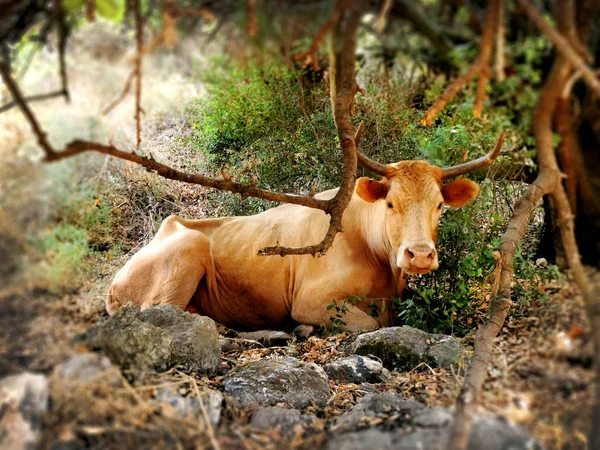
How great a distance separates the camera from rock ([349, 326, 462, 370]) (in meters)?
3.99

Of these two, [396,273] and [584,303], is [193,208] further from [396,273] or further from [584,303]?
[584,303]

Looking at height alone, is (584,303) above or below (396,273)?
above

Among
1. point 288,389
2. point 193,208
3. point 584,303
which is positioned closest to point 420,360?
point 288,389

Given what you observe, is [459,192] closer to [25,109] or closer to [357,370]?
[357,370]

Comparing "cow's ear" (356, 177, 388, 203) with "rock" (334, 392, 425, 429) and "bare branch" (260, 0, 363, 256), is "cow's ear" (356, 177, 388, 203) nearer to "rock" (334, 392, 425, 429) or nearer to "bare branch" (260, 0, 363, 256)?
"bare branch" (260, 0, 363, 256)

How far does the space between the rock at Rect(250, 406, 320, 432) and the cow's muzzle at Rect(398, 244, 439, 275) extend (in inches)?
64.0

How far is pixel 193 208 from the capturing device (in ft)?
21.2

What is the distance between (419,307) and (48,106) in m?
3.40

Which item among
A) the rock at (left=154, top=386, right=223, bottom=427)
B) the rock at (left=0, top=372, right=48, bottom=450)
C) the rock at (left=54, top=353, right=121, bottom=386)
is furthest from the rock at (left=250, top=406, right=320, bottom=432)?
the rock at (left=0, top=372, right=48, bottom=450)

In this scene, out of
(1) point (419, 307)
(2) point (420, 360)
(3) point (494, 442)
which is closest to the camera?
(3) point (494, 442)

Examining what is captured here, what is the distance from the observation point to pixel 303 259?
18.6ft

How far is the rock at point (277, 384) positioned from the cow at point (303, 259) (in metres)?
1.20

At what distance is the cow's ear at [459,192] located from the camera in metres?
4.77

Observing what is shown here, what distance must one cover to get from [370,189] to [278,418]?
2.45m
